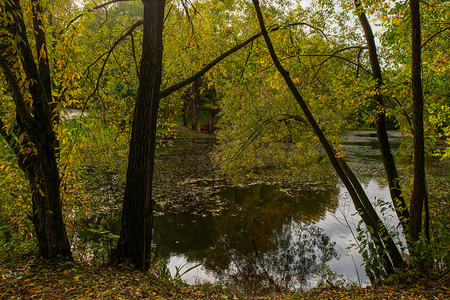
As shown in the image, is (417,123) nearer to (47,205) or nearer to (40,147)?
(40,147)

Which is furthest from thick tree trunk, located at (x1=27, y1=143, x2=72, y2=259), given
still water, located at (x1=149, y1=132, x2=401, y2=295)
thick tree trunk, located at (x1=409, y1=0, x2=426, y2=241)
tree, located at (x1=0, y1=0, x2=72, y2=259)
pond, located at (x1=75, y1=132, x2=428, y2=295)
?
thick tree trunk, located at (x1=409, y1=0, x2=426, y2=241)

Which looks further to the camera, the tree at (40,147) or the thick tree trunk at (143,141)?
the thick tree trunk at (143,141)

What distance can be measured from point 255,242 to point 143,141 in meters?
5.29

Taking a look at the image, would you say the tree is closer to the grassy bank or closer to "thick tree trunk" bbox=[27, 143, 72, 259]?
"thick tree trunk" bbox=[27, 143, 72, 259]

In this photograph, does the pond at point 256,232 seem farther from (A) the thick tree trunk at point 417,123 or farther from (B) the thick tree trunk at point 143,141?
(A) the thick tree trunk at point 417,123

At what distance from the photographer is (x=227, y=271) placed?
275 inches

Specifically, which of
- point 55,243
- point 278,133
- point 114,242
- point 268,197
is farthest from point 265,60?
point 268,197

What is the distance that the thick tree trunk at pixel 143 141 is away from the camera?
15.1 ft

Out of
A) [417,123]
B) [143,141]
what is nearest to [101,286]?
[143,141]

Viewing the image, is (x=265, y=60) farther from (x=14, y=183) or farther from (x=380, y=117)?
(x=14, y=183)

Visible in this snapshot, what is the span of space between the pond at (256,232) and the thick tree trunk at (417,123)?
3.74 feet

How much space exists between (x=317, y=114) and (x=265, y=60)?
3.09 meters

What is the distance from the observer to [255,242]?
843 centimetres

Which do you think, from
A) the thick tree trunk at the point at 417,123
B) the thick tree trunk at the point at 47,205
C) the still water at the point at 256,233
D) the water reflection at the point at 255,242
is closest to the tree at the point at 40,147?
the thick tree trunk at the point at 47,205
